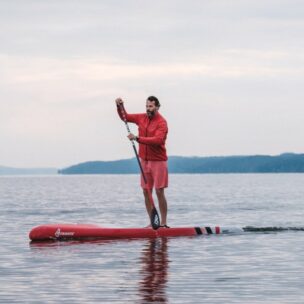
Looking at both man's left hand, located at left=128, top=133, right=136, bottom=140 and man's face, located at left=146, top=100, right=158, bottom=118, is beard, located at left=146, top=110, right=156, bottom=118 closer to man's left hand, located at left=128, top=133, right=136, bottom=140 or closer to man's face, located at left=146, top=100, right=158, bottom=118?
man's face, located at left=146, top=100, right=158, bottom=118

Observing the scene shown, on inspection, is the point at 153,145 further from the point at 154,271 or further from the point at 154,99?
the point at 154,271

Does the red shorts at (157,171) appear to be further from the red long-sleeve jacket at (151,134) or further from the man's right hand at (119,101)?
the man's right hand at (119,101)

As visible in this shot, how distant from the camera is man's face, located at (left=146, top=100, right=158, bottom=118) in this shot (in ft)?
48.9

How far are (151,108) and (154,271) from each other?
15.6ft

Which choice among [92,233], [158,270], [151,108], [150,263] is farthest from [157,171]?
[158,270]

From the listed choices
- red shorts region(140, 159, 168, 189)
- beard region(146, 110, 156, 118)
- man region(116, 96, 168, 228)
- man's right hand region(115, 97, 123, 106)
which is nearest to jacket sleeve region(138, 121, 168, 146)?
man region(116, 96, 168, 228)

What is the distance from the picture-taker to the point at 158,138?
1477cm

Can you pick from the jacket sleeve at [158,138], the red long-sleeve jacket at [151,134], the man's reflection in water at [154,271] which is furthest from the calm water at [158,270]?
the jacket sleeve at [158,138]

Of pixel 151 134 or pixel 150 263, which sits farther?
pixel 151 134

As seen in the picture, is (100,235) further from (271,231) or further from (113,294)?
(113,294)

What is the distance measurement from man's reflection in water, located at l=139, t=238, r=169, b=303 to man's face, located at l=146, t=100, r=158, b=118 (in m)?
2.06

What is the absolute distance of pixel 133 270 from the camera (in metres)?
10.9

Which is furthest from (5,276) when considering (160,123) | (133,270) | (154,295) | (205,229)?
(205,229)

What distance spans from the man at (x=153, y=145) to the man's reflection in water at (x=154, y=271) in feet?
3.20
